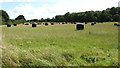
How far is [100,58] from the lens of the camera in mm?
7102

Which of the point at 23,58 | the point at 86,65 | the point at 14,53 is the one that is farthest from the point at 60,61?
the point at 14,53

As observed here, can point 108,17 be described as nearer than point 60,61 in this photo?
No

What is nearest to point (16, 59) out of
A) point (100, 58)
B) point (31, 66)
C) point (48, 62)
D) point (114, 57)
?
point (31, 66)

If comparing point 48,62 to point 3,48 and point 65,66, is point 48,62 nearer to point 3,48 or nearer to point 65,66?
point 65,66

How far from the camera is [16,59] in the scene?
612 centimetres

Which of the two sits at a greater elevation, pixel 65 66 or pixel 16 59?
pixel 16 59

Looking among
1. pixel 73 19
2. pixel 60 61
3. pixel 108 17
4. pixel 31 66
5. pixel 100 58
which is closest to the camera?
pixel 31 66

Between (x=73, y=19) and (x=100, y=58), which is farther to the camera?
(x=73, y=19)

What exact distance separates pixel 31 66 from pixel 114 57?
4560 millimetres

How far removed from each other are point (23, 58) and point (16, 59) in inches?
12.6

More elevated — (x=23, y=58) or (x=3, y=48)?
(x=3, y=48)

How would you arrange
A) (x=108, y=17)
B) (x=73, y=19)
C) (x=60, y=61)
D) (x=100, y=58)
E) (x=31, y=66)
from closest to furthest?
1. (x=31, y=66)
2. (x=60, y=61)
3. (x=100, y=58)
4. (x=108, y=17)
5. (x=73, y=19)

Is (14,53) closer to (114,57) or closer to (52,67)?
(52,67)

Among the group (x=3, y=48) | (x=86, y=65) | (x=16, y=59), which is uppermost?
(x=3, y=48)
